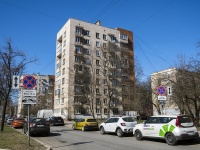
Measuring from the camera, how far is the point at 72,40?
60.4 metres

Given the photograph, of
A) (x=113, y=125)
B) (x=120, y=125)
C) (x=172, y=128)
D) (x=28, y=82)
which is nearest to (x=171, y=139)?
(x=172, y=128)

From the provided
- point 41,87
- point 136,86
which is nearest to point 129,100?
point 136,86

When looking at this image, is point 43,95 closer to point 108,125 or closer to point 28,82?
point 108,125

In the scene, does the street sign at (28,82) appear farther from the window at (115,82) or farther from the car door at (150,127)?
the window at (115,82)

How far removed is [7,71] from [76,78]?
2169cm

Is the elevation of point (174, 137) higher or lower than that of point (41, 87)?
lower

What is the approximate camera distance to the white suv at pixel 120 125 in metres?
17.0

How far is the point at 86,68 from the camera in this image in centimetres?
4462

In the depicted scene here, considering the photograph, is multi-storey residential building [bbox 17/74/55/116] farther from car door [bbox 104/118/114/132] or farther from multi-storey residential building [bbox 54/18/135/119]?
car door [bbox 104/118/114/132]

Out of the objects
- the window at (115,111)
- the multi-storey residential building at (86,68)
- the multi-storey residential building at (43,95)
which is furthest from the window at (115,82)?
the multi-storey residential building at (43,95)

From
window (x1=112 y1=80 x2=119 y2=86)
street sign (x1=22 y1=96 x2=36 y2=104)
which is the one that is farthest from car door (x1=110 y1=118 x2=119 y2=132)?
window (x1=112 y1=80 x2=119 y2=86)

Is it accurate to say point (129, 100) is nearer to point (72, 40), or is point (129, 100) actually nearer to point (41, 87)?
point (72, 40)

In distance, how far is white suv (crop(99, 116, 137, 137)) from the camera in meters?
17.0

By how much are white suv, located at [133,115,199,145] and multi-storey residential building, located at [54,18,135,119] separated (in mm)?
26505
